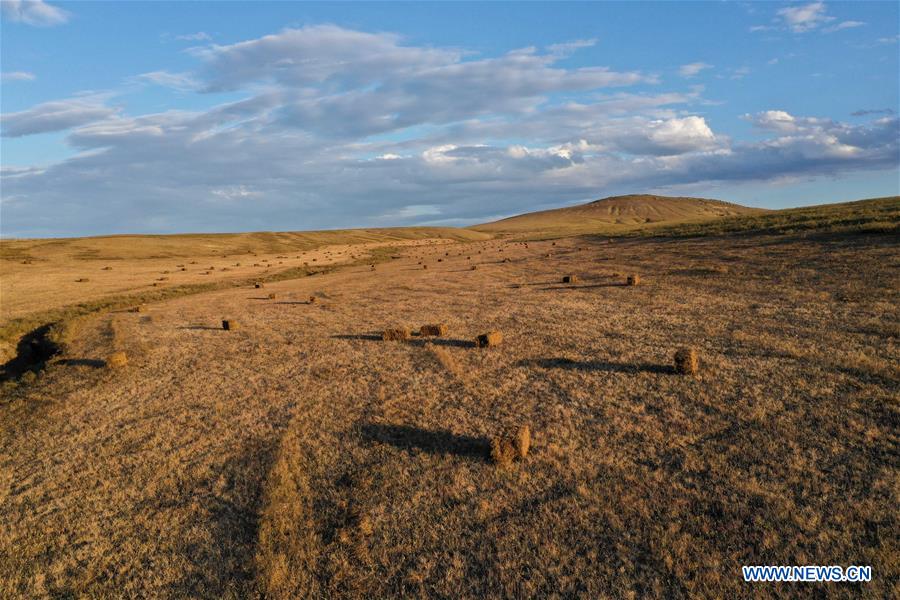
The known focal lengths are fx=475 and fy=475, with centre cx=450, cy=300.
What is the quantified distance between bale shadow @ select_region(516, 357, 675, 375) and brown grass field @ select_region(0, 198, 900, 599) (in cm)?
7

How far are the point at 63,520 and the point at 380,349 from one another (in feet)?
26.3

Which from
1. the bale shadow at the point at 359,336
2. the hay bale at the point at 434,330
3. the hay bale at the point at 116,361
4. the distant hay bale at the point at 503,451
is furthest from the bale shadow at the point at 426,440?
the hay bale at the point at 116,361

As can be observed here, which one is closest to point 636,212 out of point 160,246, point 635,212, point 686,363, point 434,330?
point 635,212

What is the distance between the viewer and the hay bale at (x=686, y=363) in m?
10.1

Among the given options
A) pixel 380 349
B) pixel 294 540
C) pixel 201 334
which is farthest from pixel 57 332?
pixel 294 540

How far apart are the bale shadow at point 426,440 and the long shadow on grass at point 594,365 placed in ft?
12.1

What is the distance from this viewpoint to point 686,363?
10141 millimetres

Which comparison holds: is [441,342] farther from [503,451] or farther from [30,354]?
[30,354]

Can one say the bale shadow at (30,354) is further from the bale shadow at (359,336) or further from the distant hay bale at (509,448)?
the distant hay bale at (509,448)

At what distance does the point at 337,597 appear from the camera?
5.57 m

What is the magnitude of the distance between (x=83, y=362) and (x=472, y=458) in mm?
13387

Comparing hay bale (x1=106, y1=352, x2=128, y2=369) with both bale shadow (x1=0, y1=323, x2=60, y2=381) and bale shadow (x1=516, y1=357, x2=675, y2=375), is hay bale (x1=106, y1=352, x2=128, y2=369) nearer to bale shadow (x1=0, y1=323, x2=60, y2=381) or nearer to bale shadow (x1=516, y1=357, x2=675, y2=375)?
bale shadow (x1=0, y1=323, x2=60, y2=381)

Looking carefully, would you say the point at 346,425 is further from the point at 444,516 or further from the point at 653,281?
the point at 653,281

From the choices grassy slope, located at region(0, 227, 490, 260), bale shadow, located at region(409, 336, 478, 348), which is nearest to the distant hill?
grassy slope, located at region(0, 227, 490, 260)
